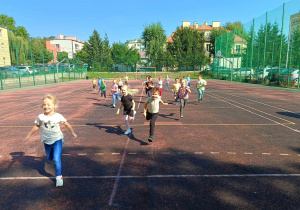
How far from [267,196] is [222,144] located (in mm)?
2476

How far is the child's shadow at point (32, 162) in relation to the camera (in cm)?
448

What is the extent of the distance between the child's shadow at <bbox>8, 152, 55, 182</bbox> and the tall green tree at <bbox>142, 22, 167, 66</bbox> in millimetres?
62365

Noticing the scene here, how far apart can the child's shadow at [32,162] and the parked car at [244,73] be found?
1166 inches

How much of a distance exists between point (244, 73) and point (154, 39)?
40182mm

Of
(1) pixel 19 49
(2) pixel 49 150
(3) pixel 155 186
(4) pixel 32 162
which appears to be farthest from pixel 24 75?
(3) pixel 155 186

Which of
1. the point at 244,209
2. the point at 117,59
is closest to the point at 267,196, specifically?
the point at 244,209

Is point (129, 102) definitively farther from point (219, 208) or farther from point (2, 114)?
point (2, 114)

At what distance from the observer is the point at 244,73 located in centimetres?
3136

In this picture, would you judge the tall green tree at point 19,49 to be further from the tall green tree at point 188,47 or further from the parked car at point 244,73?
the parked car at point 244,73

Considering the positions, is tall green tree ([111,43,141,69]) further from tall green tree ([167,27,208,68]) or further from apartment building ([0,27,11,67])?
apartment building ([0,27,11,67])

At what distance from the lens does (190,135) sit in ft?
22.2

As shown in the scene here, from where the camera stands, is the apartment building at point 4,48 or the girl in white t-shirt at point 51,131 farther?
the apartment building at point 4,48

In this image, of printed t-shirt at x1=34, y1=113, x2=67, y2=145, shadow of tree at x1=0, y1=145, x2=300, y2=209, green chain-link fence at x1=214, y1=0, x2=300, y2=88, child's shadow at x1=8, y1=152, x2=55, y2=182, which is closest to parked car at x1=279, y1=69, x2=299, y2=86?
green chain-link fence at x1=214, y1=0, x2=300, y2=88

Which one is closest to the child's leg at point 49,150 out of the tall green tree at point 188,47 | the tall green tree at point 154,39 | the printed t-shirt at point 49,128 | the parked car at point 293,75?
the printed t-shirt at point 49,128
